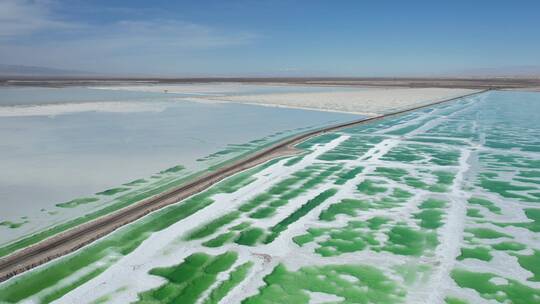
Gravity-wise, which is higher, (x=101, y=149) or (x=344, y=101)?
(x=101, y=149)

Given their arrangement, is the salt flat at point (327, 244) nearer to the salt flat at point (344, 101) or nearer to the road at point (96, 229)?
the road at point (96, 229)

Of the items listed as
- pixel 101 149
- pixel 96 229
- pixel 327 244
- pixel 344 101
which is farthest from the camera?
pixel 344 101

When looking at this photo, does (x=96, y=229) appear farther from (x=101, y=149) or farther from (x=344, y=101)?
(x=344, y=101)

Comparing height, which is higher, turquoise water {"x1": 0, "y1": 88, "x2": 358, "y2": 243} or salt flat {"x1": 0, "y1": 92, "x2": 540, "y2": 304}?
turquoise water {"x1": 0, "y1": 88, "x2": 358, "y2": 243}

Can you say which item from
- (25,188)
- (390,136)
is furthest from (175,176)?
(390,136)

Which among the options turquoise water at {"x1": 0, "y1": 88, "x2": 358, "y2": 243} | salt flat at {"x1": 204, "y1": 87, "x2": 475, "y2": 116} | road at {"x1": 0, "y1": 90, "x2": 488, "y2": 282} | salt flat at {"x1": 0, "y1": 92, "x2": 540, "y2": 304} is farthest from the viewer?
salt flat at {"x1": 204, "y1": 87, "x2": 475, "y2": 116}

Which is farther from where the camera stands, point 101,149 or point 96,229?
point 101,149

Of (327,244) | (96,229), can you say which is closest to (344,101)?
(327,244)

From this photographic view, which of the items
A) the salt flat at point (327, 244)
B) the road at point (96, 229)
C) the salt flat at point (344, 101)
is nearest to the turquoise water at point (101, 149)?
the road at point (96, 229)

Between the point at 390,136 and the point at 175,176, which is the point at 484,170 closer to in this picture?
the point at 390,136

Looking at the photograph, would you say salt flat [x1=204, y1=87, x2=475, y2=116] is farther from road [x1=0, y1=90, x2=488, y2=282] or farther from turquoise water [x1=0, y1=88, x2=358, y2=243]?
road [x1=0, y1=90, x2=488, y2=282]

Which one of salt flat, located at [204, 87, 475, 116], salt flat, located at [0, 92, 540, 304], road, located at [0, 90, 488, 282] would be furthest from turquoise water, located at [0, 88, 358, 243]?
salt flat, located at [204, 87, 475, 116]
